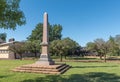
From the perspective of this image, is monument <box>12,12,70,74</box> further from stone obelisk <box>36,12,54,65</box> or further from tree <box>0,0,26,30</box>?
→ tree <box>0,0,26,30</box>

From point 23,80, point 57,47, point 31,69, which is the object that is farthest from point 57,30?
point 23,80

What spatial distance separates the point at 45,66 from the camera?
20.5 meters

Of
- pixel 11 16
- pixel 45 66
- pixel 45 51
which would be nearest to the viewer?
pixel 11 16

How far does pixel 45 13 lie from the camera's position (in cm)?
2486

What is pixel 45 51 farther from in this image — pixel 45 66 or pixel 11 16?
pixel 11 16

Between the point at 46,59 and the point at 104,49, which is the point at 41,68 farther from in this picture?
the point at 104,49

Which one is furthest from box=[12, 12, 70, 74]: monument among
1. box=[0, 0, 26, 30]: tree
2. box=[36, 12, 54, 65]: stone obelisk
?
box=[0, 0, 26, 30]: tree

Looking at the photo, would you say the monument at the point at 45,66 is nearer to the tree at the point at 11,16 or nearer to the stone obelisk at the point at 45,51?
the stone obelisk at the point at 45,51

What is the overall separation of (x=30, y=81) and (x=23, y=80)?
60 cm

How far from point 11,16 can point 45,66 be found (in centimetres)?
889

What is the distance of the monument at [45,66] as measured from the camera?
759 inches

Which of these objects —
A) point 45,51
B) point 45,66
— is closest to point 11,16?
point 45,66

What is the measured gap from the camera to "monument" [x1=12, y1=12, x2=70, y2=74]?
19.3 meters

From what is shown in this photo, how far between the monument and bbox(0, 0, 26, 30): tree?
6929 millimetres
